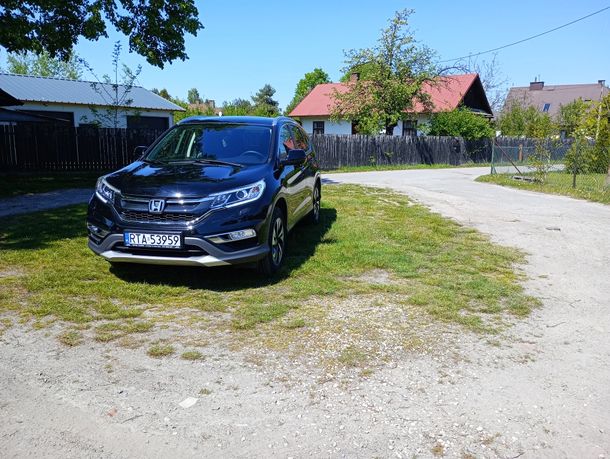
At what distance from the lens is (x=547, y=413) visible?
302cm

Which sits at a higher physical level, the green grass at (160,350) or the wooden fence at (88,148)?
the wooden fence at (88,148)

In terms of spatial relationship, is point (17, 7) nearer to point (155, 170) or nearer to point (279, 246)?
point (155, 170)

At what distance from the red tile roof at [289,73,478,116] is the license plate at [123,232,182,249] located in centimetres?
2786

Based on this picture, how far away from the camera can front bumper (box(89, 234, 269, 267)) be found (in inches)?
190

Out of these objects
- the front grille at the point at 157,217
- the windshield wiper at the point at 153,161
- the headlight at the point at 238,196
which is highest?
the windshield wiper at the point at 153,161

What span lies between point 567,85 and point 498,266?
263ft

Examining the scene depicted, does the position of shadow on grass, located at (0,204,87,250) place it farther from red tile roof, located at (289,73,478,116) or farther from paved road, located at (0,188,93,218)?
red tile roof, located at (289,73,478,116)

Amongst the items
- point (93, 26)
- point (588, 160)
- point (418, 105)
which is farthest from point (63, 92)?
point (588, 160)

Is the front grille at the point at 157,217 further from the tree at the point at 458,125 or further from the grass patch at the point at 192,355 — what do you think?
the tree at the point at 458,125

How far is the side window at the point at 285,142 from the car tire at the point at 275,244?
934mm

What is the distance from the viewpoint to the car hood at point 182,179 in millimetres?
4984

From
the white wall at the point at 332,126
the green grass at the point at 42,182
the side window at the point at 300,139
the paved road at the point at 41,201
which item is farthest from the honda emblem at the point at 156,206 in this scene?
the white wall at the point at 332,126

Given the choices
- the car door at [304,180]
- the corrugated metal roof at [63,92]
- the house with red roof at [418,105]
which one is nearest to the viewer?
the car door at [304,180]

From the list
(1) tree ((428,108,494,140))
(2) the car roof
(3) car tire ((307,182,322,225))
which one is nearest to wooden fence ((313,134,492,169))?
(1) tree ((428,108,494,140))
